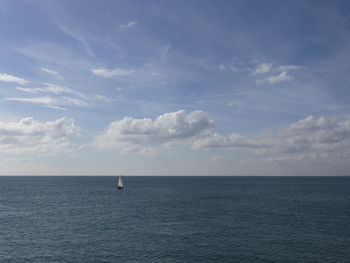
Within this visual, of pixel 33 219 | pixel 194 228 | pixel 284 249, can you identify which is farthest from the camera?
pixel 33 219

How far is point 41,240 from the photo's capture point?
60438 mm

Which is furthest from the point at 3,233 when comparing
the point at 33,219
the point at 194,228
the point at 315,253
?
the point at 315,253

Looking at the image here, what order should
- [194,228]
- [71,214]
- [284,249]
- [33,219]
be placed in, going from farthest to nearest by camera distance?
[71,214] < [33,219] < [194,228] < [284,249]

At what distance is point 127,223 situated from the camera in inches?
3086

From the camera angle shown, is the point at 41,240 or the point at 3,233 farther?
the point at 3,233

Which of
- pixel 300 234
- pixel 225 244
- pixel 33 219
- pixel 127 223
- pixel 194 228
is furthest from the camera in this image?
pixel 33 219

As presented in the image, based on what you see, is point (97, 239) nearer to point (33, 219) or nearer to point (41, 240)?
point (41, 240)

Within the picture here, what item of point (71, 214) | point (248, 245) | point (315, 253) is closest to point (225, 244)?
point (248, 245)

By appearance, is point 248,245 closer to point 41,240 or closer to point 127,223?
point 127,223

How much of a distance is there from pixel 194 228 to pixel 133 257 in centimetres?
2508

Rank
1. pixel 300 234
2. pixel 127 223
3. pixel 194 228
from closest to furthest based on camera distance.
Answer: pixel 300 234
pixel 194 228
pixel 127 223

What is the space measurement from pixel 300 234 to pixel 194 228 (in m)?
25.3

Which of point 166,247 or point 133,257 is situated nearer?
point 133,257

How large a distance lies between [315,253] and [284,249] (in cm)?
538
